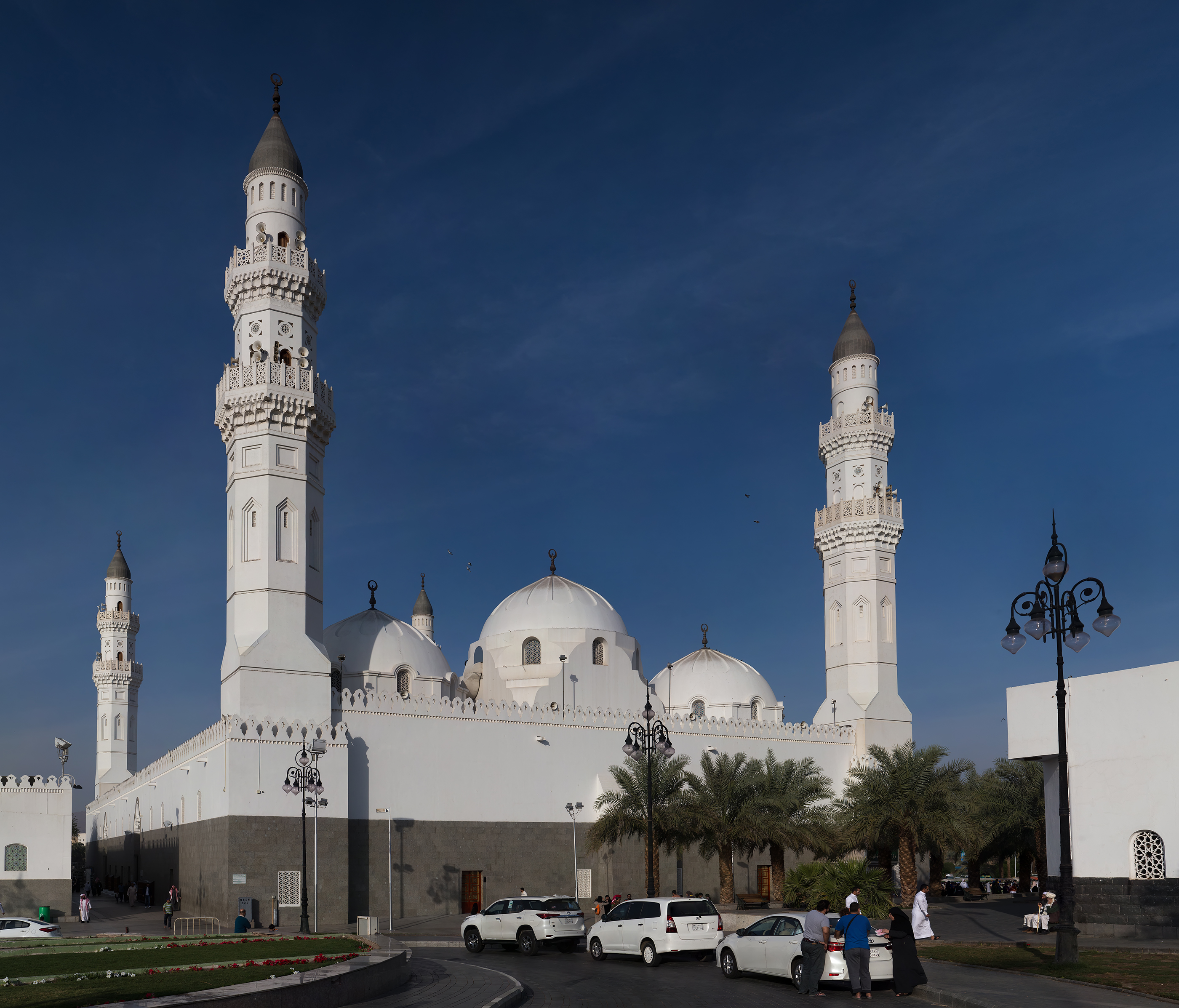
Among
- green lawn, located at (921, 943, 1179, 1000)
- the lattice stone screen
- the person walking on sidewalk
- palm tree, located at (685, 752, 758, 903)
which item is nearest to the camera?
green lawn, located at (921, 943, 1179, 1000)

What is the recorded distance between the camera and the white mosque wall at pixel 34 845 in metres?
34.3

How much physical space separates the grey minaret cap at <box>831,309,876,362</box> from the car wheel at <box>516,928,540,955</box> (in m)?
31.4

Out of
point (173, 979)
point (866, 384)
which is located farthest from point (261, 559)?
point (866, 384)

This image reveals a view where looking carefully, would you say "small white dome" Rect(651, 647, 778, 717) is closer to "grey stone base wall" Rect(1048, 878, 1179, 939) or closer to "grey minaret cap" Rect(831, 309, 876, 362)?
"grey minaret cap" Rect(831, 309, 876, 362)

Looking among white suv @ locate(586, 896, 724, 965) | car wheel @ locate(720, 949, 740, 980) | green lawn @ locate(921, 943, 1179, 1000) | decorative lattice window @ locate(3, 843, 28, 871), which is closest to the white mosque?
decorative lattice window @ locate(3, 843, 28, 871)

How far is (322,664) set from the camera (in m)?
34.3

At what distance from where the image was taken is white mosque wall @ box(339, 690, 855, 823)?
116 feet

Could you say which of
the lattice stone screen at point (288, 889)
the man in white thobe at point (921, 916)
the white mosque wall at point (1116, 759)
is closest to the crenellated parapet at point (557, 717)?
the lattice stone screen at point (288, 889)

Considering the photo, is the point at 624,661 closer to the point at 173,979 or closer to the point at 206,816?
the point at 206,816

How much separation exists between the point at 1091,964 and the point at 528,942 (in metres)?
9.76

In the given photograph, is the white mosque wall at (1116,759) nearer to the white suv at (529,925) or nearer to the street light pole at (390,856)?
the white suv at (529,925)

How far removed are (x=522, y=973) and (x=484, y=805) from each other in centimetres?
1868

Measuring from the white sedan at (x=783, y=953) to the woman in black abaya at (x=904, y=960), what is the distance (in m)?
0.35

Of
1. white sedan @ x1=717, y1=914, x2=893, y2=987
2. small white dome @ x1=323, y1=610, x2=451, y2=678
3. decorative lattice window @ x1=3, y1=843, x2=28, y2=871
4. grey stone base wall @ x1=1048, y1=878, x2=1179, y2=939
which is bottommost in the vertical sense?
decorative lattice window @ x1=3, y1=843, x2=28, y2=871
